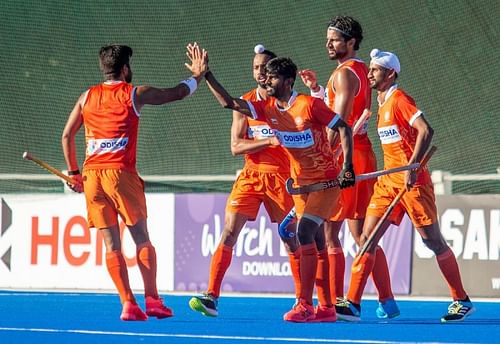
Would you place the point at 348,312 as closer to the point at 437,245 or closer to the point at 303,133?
the point at 437,245

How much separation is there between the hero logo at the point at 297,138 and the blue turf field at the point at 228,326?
1.30 m

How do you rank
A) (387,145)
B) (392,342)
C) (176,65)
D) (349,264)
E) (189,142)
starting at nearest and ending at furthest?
(392,342), (387,145), (349,264), (189,142), (176,65)

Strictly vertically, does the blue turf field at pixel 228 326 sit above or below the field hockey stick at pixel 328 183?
below

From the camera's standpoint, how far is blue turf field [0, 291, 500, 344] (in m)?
8.62

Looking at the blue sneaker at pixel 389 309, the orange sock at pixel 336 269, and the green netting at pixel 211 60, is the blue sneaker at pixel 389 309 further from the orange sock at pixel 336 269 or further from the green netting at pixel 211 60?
the green netting at pixel 211 60

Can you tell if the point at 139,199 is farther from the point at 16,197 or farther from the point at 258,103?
the point at 16,197

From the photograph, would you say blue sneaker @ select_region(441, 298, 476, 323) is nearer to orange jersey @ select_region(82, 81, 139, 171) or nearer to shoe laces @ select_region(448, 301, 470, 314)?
shoe laces @ select_region(448, 301, 470, 314)

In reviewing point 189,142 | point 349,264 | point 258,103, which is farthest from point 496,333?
point 189,142

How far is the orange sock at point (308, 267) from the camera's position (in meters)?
9.61

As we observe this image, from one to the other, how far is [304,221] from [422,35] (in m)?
9.33

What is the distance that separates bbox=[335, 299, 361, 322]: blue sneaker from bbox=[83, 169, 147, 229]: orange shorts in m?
1.67

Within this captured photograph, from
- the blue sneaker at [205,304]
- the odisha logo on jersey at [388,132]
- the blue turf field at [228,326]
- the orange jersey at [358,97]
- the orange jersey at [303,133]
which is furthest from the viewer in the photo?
the orange jersey at [358,97]

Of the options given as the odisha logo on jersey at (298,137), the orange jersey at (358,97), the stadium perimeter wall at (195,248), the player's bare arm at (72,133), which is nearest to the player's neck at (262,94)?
the orange jersey at (358,97)

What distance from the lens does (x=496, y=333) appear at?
30.5ft
